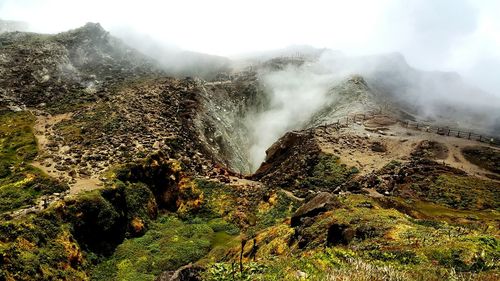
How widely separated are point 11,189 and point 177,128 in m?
36.6

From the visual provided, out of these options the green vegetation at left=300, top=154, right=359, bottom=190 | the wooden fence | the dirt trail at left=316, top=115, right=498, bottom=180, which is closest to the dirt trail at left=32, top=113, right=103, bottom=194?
the green vegetation at left=300, top=154, right=359, bottom=190

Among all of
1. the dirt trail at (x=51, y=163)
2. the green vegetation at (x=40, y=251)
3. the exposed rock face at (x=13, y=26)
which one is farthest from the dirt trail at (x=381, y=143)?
the exposed rock face at (x=13, y=26)

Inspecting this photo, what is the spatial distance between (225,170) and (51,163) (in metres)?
28.7

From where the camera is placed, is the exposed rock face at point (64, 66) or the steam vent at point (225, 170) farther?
the exposed rock face at point (64, 66)

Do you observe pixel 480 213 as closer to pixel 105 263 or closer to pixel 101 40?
pixel 105 263

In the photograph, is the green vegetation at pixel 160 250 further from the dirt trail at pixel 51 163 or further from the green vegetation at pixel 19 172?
the green vegetation at pixel 19 172

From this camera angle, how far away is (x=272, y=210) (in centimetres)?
5719

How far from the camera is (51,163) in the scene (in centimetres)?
5238

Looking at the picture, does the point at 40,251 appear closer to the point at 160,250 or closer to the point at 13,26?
the point at 160,250

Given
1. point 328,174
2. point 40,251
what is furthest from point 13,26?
Result: point 40,251

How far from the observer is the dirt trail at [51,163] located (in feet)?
151

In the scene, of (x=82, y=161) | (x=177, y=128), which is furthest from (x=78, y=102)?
(x=82, y=161)

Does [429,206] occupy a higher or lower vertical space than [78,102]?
lower

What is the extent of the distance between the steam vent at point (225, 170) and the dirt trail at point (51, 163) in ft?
0.93
